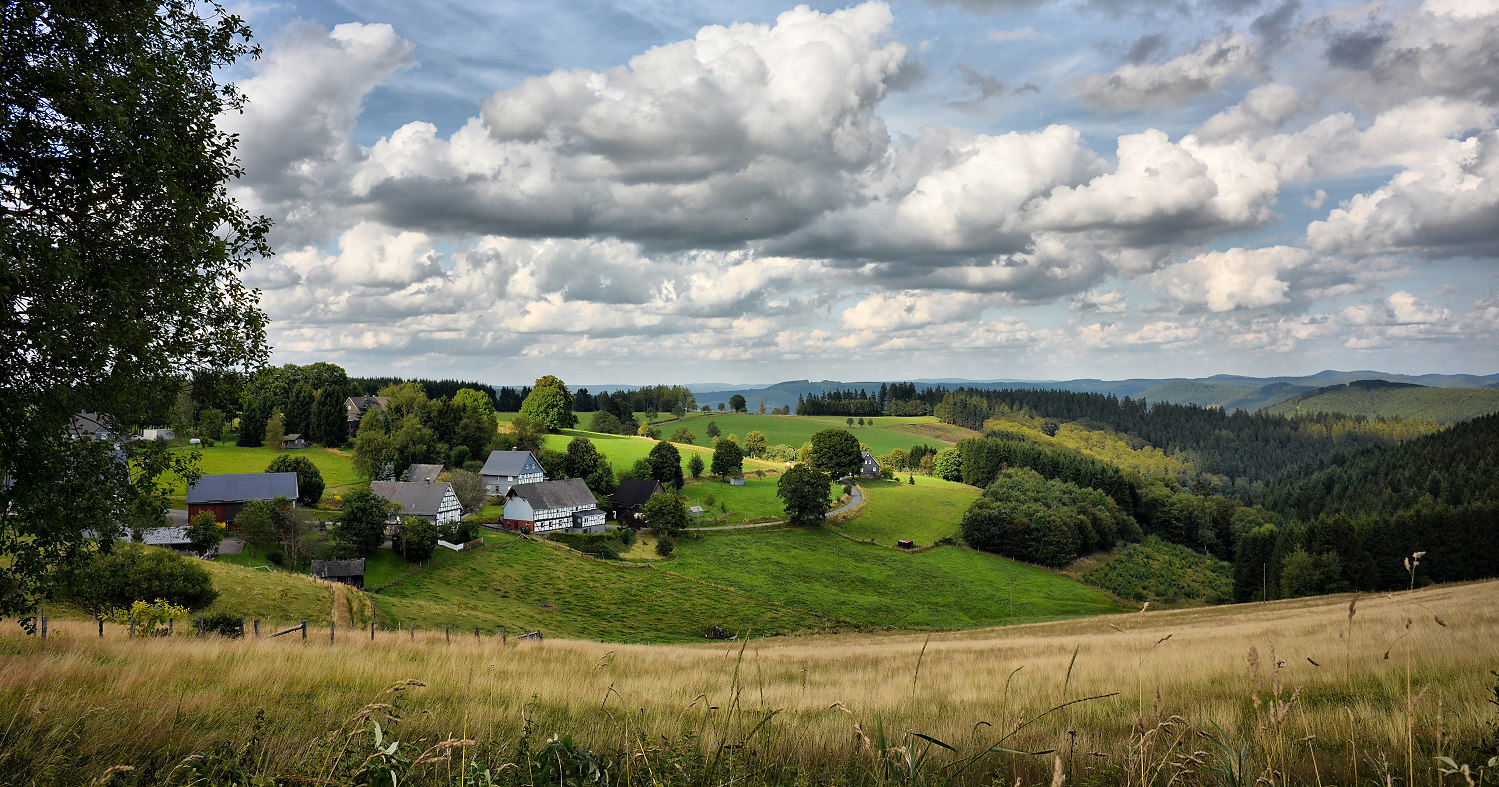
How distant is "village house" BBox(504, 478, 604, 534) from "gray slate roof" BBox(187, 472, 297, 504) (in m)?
21.7

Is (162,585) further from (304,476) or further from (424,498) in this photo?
(304,476)

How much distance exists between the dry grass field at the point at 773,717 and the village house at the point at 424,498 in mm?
62443

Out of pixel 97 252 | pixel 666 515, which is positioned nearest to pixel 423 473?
pixel 666 515

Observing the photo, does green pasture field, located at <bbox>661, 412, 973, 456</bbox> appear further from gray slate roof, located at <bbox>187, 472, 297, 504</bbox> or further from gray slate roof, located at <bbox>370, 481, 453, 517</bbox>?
gray slate roof, located at <bbox>187, 472, 297, 504</bbox>

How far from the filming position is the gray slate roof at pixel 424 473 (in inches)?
3329

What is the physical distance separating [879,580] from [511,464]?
48.2 m

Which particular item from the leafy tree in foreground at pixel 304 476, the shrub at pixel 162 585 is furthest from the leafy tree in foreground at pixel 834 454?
the shrub at pixel 162 585

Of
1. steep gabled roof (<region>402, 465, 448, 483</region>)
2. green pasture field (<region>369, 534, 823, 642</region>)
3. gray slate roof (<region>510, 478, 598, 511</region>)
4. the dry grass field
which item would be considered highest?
the dry grass field

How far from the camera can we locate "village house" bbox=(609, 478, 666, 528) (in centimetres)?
8875

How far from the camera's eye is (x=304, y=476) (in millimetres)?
71250

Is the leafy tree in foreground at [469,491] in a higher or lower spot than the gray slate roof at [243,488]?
lower

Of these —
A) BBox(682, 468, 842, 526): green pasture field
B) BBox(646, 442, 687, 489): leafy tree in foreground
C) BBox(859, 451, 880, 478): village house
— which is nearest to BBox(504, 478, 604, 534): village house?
BBox(646, 442, 687, 489): leafy tree in foreground

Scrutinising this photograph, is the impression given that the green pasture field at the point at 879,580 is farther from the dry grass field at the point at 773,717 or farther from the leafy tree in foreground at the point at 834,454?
the dry grass field at the point at 773,717

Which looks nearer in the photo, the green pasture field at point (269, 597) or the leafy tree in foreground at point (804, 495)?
the green pasture field at point (269, 597)
